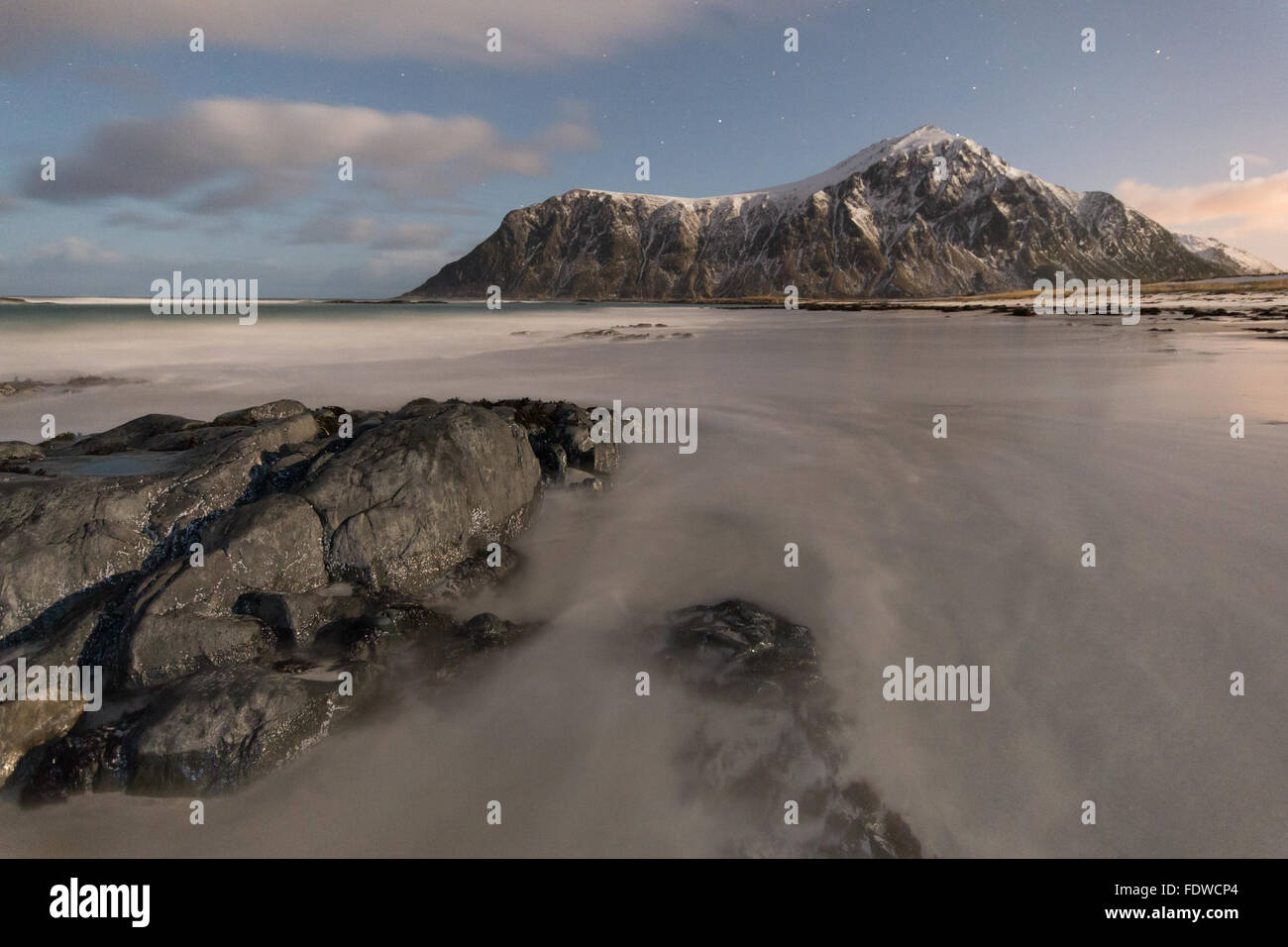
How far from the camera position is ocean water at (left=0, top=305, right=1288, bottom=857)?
12.9 feet

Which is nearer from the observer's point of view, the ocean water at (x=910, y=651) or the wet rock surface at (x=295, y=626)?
the ocean water at (x=910, y=651)

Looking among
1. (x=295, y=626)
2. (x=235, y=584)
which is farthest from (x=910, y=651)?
(x=235, y=584)

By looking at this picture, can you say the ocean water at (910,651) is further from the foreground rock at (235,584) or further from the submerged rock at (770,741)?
the foreground rock at (235,584)

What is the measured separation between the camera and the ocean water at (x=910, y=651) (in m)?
3.94

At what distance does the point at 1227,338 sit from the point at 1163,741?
38.7 metres

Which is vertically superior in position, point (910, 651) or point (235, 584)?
point (235, 584)

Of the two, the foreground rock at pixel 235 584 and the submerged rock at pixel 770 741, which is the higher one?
the foreground rock at pixel 235 584

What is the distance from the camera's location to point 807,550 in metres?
7.71

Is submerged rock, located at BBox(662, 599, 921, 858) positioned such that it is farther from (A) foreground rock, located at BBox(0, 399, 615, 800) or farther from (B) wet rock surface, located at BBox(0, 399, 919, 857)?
(A) foreground rock, located at BBox(0, 399, 615, 800)

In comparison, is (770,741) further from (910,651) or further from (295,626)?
(295,626)

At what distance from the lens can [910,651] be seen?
5660mm

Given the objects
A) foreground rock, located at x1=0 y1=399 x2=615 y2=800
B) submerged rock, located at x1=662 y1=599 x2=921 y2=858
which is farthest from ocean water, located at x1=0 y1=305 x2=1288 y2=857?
foreground rock, located at x1=0 y1=399 x2=615 y2=800

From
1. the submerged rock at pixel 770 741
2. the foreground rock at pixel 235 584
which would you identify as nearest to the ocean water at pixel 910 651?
the submerged rock at pixel 770 741
